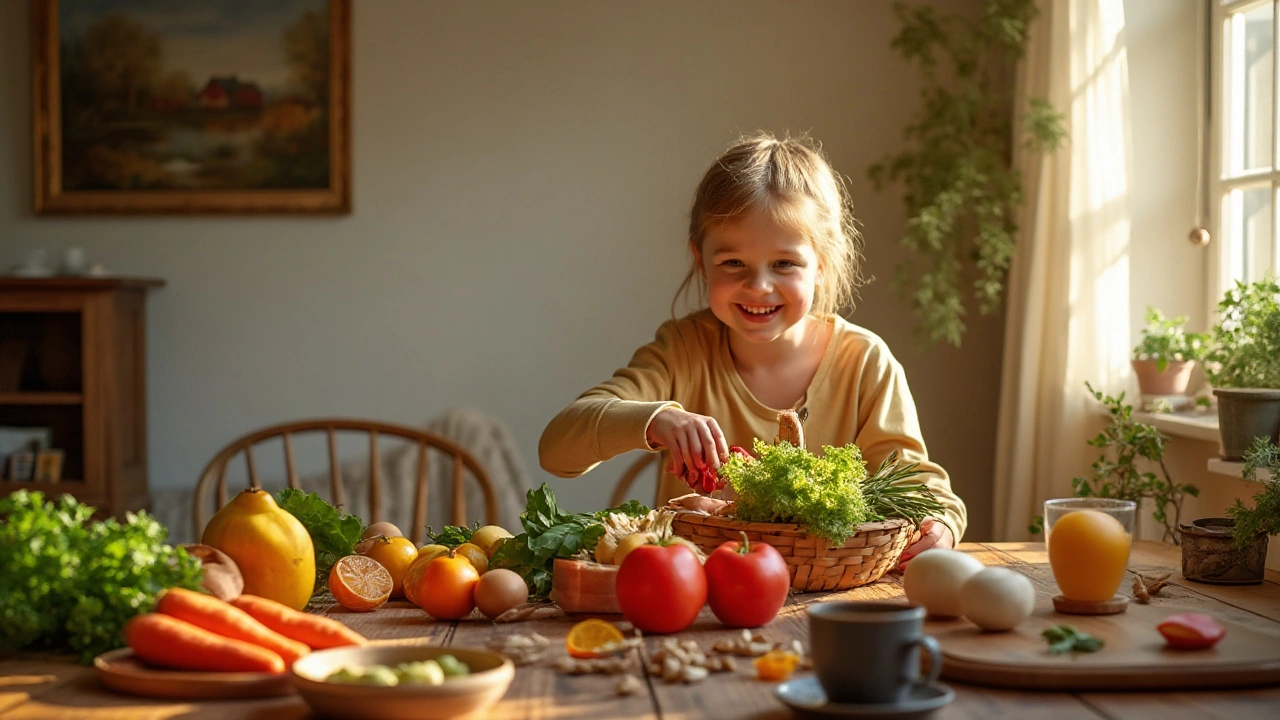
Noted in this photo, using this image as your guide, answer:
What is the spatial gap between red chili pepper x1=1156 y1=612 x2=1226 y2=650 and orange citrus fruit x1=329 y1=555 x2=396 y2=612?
84 centimetres

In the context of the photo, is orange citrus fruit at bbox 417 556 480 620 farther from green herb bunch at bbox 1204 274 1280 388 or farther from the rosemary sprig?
green herb bunch at bbox 1204 274 1280 388

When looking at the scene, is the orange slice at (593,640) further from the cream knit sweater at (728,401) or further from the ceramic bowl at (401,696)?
the cream knit sweater at (728,401)

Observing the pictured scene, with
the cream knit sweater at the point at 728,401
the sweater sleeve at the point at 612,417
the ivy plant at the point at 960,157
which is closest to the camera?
the sweater sleeve at the point at 612,417

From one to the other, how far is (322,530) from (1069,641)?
0.90m

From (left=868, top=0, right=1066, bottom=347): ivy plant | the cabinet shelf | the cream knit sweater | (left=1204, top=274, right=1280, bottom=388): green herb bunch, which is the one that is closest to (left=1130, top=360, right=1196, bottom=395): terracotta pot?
(left=1204, top=274, right=1280, bottom=388): green herb bunch

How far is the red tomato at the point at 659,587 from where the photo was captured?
3.92 ft

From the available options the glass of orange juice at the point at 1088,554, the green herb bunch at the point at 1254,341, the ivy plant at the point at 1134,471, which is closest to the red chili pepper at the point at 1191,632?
the glass of orange juice at the point at 1088,554

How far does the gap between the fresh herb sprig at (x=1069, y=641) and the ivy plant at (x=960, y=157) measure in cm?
217

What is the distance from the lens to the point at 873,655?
92cm

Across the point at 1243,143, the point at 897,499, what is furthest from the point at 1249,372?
the point at 897,499

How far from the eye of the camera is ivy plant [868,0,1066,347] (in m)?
3.26

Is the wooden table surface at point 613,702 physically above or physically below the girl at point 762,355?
below

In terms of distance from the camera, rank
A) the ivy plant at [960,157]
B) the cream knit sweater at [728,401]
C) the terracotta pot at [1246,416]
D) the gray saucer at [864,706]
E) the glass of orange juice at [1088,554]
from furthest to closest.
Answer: the ivy plant at [960,157], the terracotta pot at [1246,416], the cream knit sweater at [728,401], the glass of orange juice at [1088,554], the gray saucer at [864,706]

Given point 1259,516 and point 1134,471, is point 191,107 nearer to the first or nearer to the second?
point 1134,471
